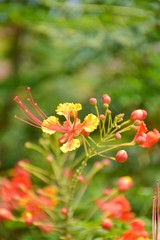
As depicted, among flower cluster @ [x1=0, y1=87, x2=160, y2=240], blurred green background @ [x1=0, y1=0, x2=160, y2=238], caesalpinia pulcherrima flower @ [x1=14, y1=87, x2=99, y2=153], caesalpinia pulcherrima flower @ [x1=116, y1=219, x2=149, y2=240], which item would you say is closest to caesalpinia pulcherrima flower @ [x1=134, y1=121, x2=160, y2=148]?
flower cluster @ [x1=0, y1=87, x2=160, y2=240]

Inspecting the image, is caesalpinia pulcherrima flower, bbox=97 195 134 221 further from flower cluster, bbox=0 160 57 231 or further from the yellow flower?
the yellow flower

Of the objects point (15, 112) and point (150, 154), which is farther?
point (15, 112)

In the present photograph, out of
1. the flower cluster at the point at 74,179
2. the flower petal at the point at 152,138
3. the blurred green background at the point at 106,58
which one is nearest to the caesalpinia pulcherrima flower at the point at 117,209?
the flower cluster at the point at 74,179

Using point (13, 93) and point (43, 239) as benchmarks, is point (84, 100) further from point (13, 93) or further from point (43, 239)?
point (43, 239)

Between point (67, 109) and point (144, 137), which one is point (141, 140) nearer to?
point (144, 137)

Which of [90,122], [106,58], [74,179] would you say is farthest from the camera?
[106,58]

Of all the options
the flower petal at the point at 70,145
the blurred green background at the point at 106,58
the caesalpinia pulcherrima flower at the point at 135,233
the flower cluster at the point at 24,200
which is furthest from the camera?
the blurred green background at the point at 106,58

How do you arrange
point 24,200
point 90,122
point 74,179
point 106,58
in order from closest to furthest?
1. point 90,122
2. point 74,179
3. point 24,200
4. point 106,58

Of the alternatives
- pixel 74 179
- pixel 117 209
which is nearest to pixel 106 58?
pixel 117 209

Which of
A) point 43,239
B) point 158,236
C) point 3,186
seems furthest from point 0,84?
point 158,236

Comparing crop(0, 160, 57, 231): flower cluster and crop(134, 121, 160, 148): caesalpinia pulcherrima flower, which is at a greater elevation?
crop(134, 121, 160, 148): caesalpinia pulcherrima flower

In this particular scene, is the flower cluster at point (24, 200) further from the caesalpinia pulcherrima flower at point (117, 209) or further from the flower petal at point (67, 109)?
the flower petal at point (67, 109)
